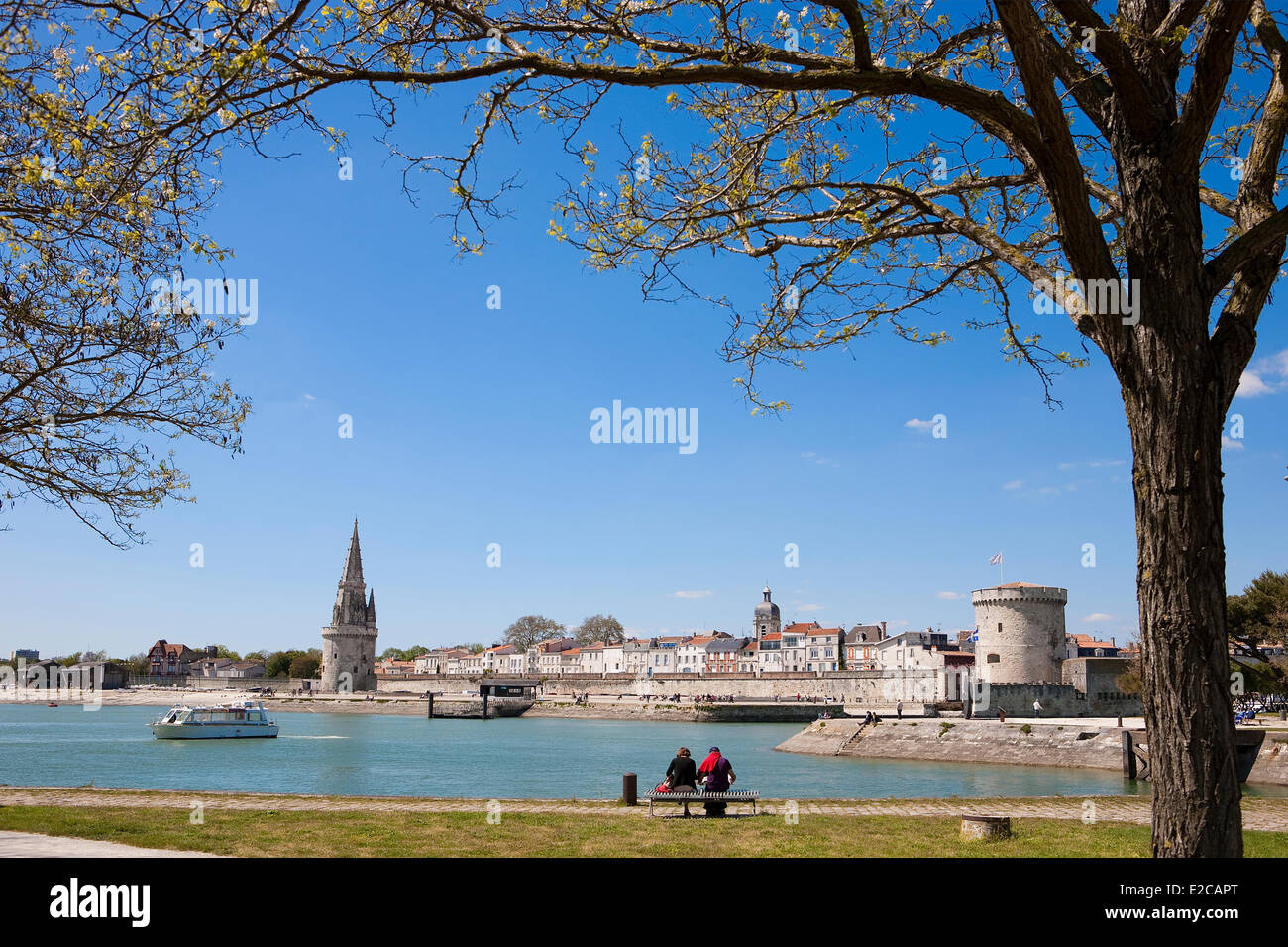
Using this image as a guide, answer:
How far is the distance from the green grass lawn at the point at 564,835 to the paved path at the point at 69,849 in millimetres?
463

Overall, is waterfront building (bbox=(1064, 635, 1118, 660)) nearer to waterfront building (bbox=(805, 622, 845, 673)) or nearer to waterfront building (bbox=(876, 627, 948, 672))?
waterfront building (bbox=(876, 627, 948, 672))

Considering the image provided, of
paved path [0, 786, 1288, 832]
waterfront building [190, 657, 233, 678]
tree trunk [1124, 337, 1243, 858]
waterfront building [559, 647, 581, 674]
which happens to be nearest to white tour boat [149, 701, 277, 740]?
paved path [0, 786, 1288, 832]

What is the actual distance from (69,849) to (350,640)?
118339 mm

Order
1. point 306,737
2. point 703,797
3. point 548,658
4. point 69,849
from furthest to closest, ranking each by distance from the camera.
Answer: point 548,658
point 306,737
point 703,797
point 69,849

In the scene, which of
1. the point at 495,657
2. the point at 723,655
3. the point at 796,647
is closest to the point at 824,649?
the point at 796,647

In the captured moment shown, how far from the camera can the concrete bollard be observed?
11.8 m

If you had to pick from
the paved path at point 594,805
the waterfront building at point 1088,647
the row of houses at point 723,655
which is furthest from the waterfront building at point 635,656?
the paved path at point 594,805

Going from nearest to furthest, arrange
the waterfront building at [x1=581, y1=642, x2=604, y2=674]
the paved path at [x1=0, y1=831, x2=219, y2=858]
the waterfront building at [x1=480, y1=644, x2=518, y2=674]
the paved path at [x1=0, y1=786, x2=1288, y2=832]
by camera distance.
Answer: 1. the paved path at [x1=0, y1=831, x2=219, y2=858]
2. the paved path at [x1=0, y1=786, x2=1288, y2=832]
3. the waterfront building at [x1=581, y1=642, x2=604, y2=674]
4. the waterfront building at [x1=480, y1=644, x2=518, y2=674]

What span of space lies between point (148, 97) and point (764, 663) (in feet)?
460

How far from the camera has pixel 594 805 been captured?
635 inches

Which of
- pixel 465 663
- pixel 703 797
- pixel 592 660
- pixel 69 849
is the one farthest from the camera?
pixel 465 663

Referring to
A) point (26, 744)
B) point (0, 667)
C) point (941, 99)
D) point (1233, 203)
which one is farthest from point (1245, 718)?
point (0, 667)

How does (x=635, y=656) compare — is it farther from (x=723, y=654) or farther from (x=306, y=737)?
(x=306, y=737)

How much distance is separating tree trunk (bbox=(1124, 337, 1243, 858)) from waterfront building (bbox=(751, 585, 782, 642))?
14392 cm
